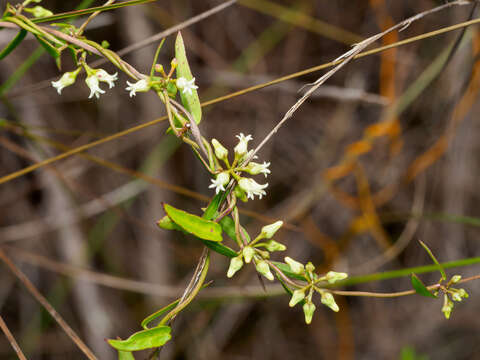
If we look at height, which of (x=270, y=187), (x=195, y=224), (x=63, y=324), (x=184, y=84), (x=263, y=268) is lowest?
(x=270, y=187)

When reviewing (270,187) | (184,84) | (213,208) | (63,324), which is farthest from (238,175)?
(270,187)

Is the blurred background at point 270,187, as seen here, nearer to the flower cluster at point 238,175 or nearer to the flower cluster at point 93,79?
the flower cluster at point 93,79

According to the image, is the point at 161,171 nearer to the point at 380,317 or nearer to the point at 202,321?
the point at 202,321

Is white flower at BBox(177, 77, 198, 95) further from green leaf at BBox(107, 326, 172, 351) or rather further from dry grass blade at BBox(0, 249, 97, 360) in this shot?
dry grass blade at BBox(0, 249, 97, 360)

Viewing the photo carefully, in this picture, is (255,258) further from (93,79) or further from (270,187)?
(270,187)

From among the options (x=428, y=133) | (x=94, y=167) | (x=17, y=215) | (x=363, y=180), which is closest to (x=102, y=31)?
(x=94, y=167)

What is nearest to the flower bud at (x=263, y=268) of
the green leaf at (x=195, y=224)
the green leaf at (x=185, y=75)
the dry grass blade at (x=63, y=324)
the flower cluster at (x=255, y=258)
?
the flower cluster at (x=255, y=258)

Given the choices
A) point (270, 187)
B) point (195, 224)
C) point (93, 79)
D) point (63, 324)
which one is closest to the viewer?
A: point (195, 224)
